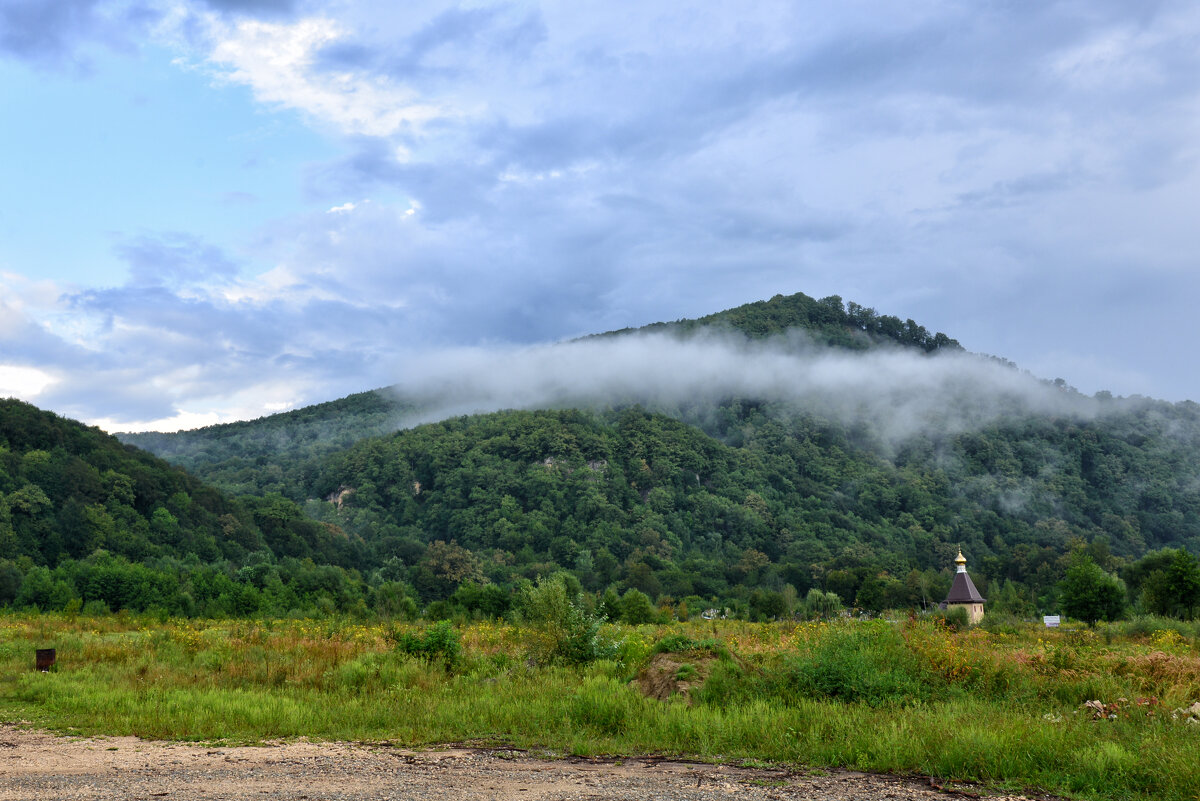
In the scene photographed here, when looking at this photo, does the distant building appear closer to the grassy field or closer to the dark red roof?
the dark red roof

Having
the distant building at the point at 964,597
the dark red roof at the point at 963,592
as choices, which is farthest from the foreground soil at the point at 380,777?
the dark red roof at the point at 963,592

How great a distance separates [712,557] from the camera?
479ft

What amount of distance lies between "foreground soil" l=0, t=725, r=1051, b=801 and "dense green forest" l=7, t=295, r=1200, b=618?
42.0 metres

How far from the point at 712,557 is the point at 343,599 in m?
89.3

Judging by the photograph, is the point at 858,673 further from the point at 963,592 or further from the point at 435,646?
the point at 963,592

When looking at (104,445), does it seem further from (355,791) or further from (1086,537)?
(1086,537)

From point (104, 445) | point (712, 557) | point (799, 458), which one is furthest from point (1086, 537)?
point (104, 445)

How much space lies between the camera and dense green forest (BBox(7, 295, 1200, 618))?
6994cm

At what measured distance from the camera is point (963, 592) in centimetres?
6056

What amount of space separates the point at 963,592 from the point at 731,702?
54681mm

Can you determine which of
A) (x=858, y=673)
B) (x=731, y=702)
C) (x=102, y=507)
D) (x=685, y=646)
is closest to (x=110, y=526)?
(x=102, y=507)

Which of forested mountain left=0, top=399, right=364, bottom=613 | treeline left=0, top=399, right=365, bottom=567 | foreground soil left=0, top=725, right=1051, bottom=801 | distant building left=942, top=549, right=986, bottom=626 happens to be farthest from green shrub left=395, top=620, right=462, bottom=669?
treeline left=0, top=399, right=365, bottom=567

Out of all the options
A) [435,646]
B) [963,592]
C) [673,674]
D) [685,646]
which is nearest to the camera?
[673,674]

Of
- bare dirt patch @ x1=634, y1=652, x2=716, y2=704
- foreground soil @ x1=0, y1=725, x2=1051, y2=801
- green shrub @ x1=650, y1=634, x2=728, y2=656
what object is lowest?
bare dirt patch @ x1=634, y1=652, x2=716, y2=704
